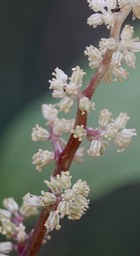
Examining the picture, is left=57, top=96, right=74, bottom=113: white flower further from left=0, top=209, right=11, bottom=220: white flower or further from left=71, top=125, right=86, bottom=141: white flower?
left=0, top=209, right=11, bottom=220: white flower

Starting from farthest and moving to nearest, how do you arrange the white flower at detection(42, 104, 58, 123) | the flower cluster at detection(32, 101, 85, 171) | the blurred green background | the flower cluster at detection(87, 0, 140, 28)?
the blurred green background < the white flower at detection(42, 104, 58, 123) < the flower cluster at detection(32, 101, 85, 171) < the flower cluster at detection(87, 0, 140, 28)

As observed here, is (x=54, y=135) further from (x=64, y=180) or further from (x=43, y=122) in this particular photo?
(x=43, y=122)

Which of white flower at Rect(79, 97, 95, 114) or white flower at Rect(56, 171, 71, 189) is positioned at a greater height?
white flower at Rect(79, 97, 95, 114)

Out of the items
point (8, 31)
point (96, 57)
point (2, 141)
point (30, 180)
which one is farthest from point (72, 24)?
point (96, 57)

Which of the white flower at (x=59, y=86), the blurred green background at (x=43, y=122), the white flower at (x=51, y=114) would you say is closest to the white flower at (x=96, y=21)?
the white flower at (x=59, y=86)

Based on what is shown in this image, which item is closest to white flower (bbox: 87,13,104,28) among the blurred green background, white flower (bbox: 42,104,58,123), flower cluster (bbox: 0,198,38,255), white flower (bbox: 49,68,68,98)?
white flower (bbox: 49,68,68,98)

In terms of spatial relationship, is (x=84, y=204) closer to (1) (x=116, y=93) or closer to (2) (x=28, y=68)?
(1) (x=116, y=93)
